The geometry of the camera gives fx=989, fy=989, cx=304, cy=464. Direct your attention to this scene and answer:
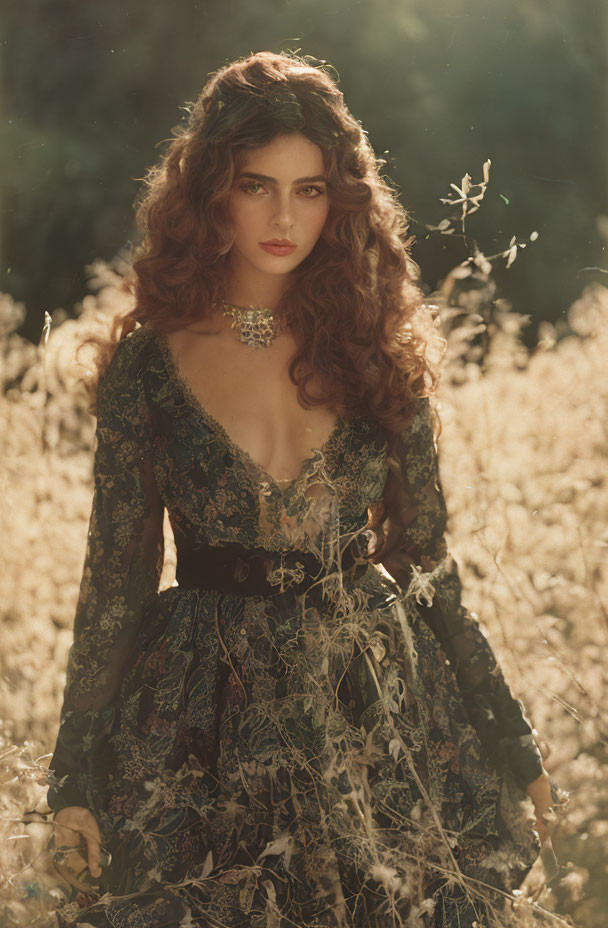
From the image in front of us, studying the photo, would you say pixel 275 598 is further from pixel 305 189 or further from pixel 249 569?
pixel 305 189

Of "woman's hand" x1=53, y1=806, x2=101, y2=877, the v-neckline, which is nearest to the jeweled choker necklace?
the v-neckline

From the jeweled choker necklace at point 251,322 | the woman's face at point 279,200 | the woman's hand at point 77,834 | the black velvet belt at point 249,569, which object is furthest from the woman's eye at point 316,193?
the woman's hand at point 77,834

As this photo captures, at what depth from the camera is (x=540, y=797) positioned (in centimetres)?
150

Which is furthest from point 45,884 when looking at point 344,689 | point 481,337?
point 481,337

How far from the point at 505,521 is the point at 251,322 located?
2.21 feet

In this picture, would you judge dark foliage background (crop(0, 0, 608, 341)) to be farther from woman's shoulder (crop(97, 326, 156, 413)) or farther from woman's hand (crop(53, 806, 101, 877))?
woman's hand (crop(53, 806, 101, 877))

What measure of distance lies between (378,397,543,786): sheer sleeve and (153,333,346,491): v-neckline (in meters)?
0.14

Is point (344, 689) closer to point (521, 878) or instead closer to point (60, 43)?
point (521, 878)

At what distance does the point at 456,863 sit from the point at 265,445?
623mm

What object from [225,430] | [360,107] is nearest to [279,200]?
[225,430]

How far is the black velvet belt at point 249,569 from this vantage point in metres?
1.41

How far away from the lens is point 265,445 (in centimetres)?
143

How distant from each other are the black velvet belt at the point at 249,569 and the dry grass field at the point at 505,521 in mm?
442

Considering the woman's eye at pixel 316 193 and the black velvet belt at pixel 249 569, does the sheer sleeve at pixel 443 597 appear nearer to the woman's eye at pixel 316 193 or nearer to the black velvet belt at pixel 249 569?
the black velvet belt at pixel 249 569
